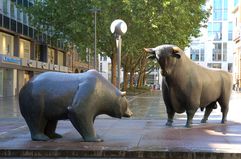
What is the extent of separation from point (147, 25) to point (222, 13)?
83572 millimetres

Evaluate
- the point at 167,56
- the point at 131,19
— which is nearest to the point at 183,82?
the point at 167,56

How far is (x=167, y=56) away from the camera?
39.3ft

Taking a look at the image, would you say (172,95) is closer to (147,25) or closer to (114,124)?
(114,124)

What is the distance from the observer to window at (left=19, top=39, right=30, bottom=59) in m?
45.7

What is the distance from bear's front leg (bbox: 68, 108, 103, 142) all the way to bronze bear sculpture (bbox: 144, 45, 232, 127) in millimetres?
3234

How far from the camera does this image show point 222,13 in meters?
115

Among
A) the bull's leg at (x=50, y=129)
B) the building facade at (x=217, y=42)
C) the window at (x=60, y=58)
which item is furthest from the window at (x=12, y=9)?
the building facade at (x=217, y=42)

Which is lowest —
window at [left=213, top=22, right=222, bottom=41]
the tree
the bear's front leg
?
the bear's front leg

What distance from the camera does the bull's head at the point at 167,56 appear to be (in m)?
12.0

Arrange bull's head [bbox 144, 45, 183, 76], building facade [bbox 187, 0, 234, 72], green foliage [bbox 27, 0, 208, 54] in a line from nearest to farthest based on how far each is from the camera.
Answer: bull's head [bbox 144, 45, 183, 76] < green foliage [bbox 27, 0, 208, 54] < building facade [bbox 187, 0, 234, 72]

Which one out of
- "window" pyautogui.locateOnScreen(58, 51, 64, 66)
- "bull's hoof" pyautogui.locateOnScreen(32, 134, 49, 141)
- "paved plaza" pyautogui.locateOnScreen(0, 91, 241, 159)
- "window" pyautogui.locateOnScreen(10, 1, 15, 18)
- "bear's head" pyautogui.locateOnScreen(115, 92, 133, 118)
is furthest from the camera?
"window" pyautogui.locateOnScreen(58, 51, 64, 66)

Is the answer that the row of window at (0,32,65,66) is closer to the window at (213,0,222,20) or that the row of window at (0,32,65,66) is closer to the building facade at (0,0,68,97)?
the building facade at (0,0,68,97)

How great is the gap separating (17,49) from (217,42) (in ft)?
269

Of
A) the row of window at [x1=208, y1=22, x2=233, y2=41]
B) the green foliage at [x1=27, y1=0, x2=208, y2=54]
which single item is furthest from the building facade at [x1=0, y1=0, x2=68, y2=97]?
the row of window at [x1=208, y1=22, x2=233, y2=41]
